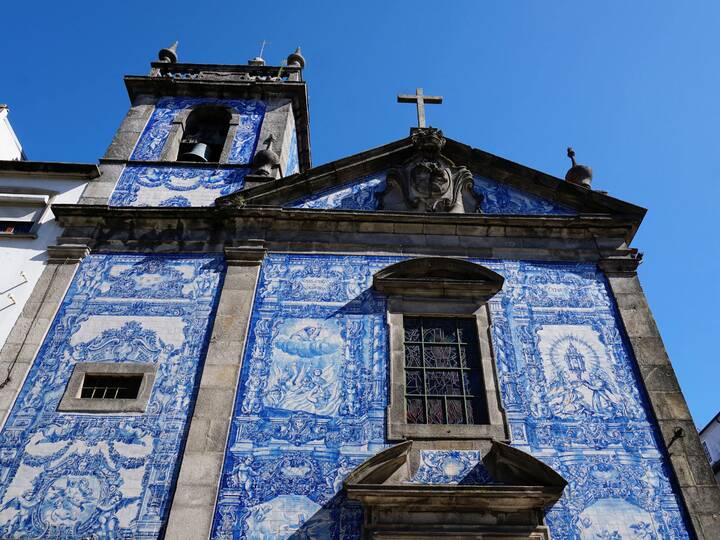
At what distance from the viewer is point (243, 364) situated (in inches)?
298

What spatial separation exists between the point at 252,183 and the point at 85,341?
3.44 m

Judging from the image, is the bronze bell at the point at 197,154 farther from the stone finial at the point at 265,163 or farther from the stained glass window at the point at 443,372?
the stained glass window at the point at 443,372

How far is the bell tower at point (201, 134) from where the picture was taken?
32.6ft

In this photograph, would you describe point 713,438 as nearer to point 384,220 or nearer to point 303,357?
point 384,220

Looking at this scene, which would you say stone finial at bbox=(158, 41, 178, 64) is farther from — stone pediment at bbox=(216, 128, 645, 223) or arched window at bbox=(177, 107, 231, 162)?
stone pediment at bbox=(216, 128, 645, 223)

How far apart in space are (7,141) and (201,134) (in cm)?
611

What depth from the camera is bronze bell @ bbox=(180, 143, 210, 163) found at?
35.0 ft

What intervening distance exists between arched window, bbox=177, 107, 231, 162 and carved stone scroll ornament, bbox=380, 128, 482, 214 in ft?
11.0

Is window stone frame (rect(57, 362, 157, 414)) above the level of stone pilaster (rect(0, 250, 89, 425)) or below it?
below

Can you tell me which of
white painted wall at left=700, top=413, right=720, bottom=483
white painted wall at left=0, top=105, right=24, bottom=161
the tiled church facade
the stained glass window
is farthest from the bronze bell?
white painted wall at left=700, top=413, right=720, bottom=483

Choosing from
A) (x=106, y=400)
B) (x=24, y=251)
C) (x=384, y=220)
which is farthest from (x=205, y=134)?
(x=106, y=400)

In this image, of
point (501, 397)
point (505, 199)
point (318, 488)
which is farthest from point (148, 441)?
point (505, 199)

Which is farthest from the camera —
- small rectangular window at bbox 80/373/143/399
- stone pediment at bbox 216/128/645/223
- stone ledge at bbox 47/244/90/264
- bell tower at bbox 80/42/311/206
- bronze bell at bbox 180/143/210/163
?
bronze bell at bbox 180/143/210/163

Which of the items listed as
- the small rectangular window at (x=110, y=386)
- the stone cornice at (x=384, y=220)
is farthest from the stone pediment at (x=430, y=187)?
the small rectangular window at (x=110, y=386)
